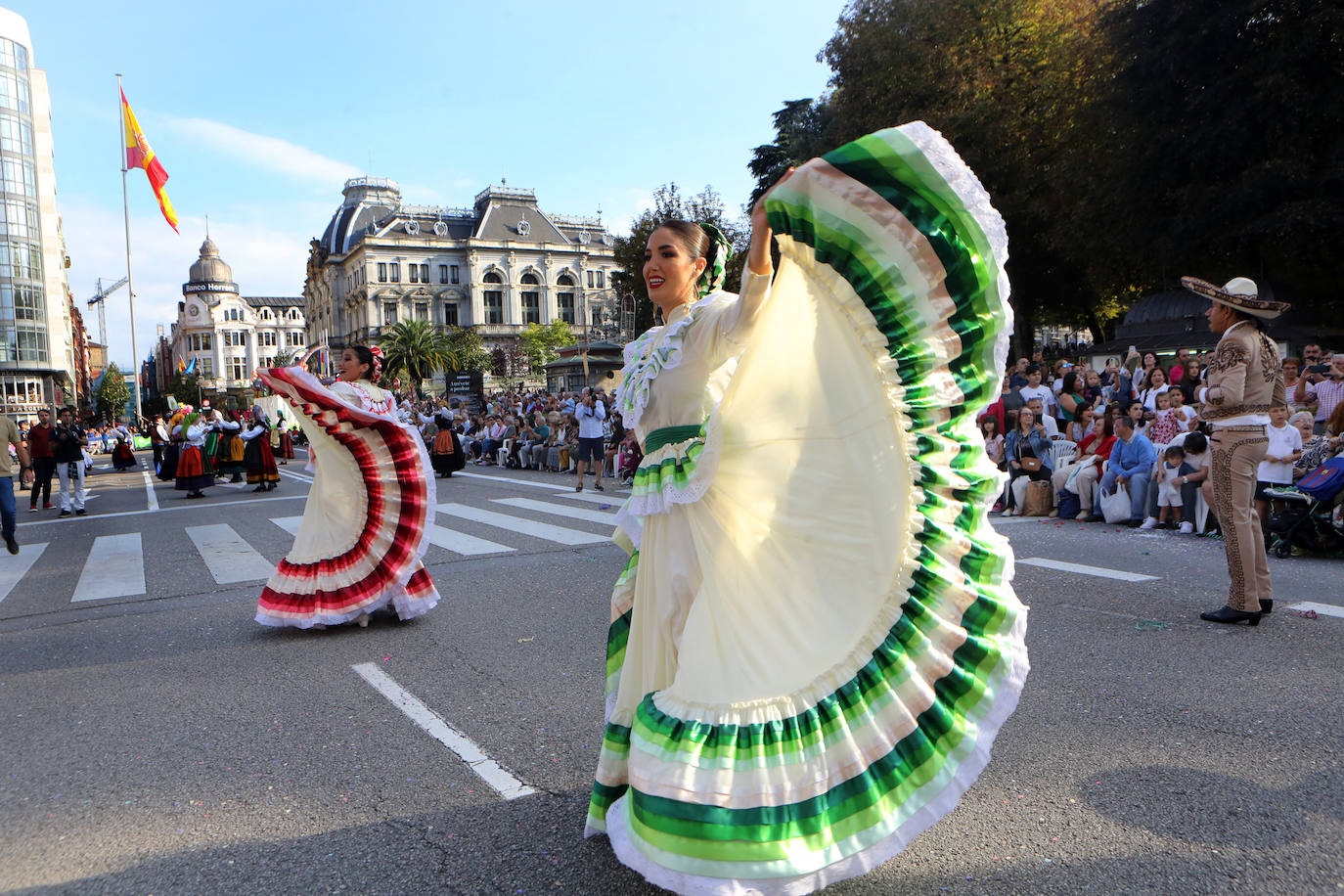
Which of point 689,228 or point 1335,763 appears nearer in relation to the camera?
point 689,228

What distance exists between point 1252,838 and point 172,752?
156 inches

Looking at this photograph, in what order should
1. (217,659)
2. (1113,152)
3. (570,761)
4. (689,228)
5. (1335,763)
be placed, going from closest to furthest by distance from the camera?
(689,228) < (1335,763) < (570,761) < (217,659) < (1113,152)

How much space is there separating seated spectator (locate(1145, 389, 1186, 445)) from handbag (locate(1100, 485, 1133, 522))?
79cm

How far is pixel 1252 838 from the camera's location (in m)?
2.74

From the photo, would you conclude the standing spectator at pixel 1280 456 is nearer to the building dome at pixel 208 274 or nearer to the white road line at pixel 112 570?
the white road line at pixel 112 570

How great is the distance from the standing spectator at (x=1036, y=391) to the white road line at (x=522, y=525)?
6.21m

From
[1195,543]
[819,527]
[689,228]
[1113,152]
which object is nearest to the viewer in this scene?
[819,527]

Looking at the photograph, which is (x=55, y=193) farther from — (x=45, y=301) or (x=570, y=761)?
(x=570, y=761)

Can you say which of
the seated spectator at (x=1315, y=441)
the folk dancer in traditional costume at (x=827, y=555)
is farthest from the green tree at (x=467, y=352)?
the folk dancer in traditional costume at (x=827, y=555)

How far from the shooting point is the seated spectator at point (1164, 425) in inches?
383

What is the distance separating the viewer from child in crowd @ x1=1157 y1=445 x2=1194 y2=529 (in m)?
9.02

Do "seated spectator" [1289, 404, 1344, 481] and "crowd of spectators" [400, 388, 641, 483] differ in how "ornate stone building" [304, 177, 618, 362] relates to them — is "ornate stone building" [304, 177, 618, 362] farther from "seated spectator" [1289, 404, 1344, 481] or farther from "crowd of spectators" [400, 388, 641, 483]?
"seated spectator" [1289, 404, 1344, 481]

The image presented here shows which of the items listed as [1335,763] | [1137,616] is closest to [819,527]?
[1335,763]

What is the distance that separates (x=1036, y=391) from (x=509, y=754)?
35.1 feet
